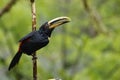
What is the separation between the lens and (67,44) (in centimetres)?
437

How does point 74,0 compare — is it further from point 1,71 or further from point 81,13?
point 1,71

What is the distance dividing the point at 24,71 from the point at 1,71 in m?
0.52

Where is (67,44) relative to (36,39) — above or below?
above

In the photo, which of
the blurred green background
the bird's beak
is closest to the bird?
the bird's beak

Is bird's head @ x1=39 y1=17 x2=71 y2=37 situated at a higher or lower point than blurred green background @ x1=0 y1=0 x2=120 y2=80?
lower

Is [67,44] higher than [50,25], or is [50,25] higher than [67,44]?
[67,44]

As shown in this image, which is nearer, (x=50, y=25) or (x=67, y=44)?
(x=50, y=25)

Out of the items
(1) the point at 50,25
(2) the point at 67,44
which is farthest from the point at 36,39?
(2) the point at 67,44

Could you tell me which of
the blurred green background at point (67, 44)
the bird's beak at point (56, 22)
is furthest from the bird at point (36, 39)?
the blurred green background at point (67, 44)

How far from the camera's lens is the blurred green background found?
3.50 meters

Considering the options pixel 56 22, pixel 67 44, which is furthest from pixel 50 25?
pixel 67 44

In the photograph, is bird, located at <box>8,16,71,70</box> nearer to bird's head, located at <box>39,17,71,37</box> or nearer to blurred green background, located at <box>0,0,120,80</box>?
bird's head, located at <box>39,17,71,37</box>

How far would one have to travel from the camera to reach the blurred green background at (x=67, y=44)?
138 inches

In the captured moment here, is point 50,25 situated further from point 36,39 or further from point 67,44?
point 67,44
